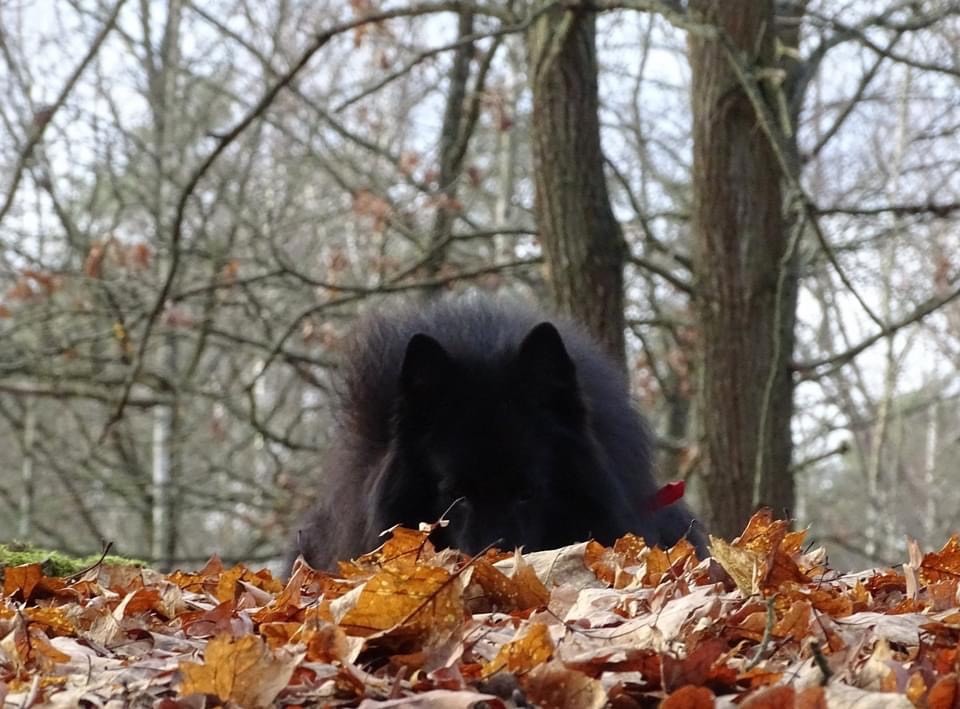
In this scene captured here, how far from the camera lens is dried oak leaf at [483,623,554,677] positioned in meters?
2.33

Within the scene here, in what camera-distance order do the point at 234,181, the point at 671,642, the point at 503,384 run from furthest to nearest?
the point at 234,181
the point at 503,384
the point at 671,642

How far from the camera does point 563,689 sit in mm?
2180

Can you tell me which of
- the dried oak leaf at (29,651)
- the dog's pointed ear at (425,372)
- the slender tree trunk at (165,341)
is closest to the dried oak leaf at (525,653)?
the dried oak leaf at (29,651)

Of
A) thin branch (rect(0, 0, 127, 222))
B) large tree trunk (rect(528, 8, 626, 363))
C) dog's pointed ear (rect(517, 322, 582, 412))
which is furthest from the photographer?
large tree trunk (rect(528, 8, 626, 363))

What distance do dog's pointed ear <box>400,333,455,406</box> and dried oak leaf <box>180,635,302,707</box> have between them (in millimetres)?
3173

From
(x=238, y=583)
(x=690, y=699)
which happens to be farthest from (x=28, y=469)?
(x=690, y=699)

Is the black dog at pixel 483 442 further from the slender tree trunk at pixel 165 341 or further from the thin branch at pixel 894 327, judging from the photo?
the slender tree trunk at pixel 165 341

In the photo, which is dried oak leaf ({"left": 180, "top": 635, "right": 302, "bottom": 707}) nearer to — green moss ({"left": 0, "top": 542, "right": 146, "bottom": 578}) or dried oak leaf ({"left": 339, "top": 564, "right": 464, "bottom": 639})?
dried oak leaf ({"left": 339, "top": 564, "right": 464, "bottom": 639})

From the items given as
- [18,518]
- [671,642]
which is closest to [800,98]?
[671,642]

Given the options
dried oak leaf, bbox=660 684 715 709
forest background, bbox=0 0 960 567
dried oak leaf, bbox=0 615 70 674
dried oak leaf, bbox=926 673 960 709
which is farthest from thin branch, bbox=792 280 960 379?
dried oak leaf, bbox=0 615 70 674

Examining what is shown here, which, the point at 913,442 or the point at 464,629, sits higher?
the point at 464,629

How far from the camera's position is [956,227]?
16797 mm

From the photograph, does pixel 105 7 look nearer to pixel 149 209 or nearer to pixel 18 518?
pixel 149 209

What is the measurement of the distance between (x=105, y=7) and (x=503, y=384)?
1057 cm
